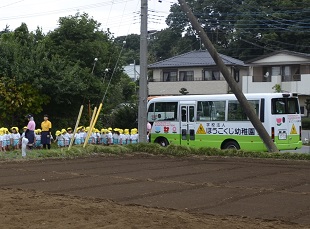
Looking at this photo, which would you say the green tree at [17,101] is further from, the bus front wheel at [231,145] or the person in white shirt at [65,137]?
the bus front wheel at [231,145]

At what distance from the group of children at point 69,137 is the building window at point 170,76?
69.6 feet

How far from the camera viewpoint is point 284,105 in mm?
23938

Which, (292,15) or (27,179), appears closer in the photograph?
(27,179)

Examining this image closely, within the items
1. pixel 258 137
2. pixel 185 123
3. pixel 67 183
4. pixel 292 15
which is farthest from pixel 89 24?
pixel 292 15

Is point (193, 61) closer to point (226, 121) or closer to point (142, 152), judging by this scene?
point (226, 121)

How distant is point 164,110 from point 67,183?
14.5 m

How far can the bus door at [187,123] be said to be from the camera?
26.1 metres

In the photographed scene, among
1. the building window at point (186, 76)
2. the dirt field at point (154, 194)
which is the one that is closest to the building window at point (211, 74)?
the building window at point (186, 76)

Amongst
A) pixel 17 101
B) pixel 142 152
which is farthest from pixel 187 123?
pixel 17 101

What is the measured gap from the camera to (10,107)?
27.6 meters

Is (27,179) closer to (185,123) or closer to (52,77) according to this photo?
(185,123)

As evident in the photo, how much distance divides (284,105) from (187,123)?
15.0 feet

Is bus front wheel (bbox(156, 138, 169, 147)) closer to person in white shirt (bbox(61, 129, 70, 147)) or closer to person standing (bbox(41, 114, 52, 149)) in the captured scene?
person in white shirt (bbox(61, 129, 70, 147))

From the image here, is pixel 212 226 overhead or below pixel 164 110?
below
